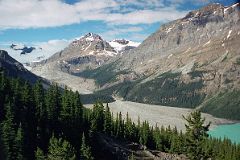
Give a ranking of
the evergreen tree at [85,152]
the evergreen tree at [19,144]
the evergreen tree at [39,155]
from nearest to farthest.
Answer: the evergreen tree at [39,155] < the evergreen tree at [19,144] < the evergreen tree at [85,152]

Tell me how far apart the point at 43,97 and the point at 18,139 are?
4159cm

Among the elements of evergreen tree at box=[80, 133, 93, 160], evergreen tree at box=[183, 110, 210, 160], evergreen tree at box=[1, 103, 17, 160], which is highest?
evergreen tree at box=[183, 110, 210, 160]

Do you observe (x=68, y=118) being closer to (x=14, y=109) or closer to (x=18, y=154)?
(x=14, y=109)

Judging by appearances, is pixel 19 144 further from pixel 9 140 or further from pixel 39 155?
pixel 39 155

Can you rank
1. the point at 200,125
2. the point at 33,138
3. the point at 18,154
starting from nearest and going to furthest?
the point at 200,125 < the point at 18,154 < the point at 33,138

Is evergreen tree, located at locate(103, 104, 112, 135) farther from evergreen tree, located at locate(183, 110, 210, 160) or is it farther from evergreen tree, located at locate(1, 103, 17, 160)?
evergreen tree, located at locate(183, 110, 210, 160)

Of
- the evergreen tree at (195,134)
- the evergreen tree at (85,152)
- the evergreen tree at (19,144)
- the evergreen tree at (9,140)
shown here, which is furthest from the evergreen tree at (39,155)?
the evergreen tree at (195,134)

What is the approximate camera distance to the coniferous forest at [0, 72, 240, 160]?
100 metres

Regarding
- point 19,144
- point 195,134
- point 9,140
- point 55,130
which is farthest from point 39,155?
point 195,134

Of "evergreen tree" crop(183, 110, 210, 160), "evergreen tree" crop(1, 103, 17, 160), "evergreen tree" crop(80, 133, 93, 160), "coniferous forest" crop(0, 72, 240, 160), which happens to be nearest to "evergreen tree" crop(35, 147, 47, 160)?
"coniferous forest" crop(0, 72, 240, 160)

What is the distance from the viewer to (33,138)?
116 m

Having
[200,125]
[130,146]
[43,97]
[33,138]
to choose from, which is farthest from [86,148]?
[200,125]

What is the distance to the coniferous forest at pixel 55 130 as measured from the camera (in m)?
100

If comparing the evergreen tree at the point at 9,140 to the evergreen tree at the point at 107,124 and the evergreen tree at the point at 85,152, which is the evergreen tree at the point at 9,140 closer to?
the evergreen tree at the point at 85,152
